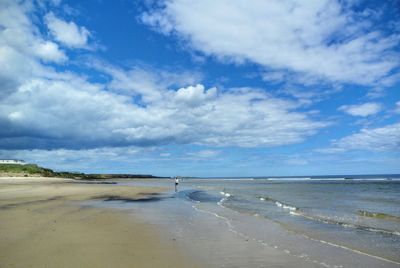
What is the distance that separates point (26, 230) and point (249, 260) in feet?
28.4

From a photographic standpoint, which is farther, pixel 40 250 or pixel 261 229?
pixel 261 229

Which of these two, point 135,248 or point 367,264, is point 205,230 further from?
point 367,264

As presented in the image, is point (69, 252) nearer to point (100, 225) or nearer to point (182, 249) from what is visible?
point (182, 249)

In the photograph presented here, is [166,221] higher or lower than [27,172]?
lower

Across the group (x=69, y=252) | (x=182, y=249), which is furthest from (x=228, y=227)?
(x=69, y=252)

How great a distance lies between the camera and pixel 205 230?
49.7ft

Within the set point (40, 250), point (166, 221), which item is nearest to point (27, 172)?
point (166, 221)

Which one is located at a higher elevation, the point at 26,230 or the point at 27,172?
the point at 27,172

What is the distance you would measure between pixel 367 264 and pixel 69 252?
8.48 m

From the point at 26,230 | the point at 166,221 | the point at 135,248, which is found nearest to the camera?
the point at 135,248

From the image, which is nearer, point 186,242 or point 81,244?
point 81,244

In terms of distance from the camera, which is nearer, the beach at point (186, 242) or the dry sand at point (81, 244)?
the dry sand at point (81, 244)

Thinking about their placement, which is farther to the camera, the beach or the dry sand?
the beach

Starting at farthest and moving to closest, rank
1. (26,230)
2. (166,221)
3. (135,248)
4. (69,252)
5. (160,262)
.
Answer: (166,221) → (26,230) → (135,248) → (69,252) → (160,262)
